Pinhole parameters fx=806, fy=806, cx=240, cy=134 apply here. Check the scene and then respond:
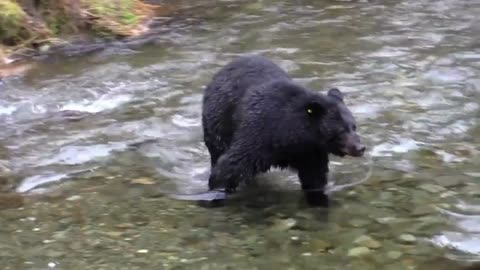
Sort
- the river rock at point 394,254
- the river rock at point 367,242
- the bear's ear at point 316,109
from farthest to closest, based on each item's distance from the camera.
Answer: the bear's ear at point 316,109 < the river rock at point 367,242 < the river rock at point 394,254

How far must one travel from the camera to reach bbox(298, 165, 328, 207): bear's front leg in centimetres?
665

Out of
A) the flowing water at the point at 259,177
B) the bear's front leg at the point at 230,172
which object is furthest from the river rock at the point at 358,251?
the bear's front leg at the point at 230,172

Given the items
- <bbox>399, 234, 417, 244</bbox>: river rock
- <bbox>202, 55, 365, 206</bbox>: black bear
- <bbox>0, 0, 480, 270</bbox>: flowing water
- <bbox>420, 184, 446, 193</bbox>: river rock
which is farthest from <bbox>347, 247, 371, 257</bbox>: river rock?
<bbox>420, 184, 446, 193</bbox>: river rock

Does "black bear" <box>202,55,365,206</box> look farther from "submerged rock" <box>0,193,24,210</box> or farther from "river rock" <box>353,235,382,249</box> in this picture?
"submerged rock" <box>0,193,24,210</box>

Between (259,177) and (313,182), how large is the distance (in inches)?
33.8

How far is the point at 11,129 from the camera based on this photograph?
31.7 ft

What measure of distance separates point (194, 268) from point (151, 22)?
408 inches

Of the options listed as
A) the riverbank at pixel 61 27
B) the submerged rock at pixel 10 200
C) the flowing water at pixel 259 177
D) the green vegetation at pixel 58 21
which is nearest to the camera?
the flowing water at pixel 259 177

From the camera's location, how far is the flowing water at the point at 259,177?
18.7 feet

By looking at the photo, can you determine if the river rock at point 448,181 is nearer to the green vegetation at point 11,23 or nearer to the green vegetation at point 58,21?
the green vegetation at point 58,21

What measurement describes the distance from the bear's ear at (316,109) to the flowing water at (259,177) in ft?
2.57

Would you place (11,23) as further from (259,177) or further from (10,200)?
(259,177)

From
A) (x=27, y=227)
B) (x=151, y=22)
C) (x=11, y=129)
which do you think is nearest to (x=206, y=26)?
(x=151, y=22)

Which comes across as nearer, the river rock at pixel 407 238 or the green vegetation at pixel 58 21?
the river rock at pixel 407 238
